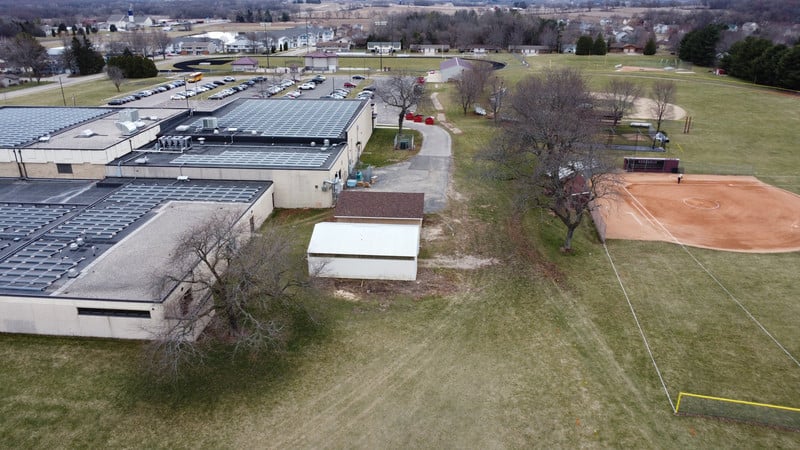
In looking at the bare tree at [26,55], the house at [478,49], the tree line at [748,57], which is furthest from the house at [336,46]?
the tree line at [748,57]

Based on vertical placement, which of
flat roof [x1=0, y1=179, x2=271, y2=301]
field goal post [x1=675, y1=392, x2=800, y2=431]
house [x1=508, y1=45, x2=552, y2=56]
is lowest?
field goal post [x1=675, y1=392, x2=800, y2=431]

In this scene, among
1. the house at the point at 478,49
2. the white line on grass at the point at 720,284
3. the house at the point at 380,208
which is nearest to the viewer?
the white line on grass at the point at 720,284

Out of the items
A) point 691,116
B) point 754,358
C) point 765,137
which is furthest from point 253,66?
point 754,358

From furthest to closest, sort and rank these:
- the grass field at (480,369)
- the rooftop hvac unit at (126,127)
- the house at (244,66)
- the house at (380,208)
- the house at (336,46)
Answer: the house at (336,46)
the house at (244,66)
the rooftop hvac unit at (126,127)
the house at (380,208)
the grass field at (480,369)

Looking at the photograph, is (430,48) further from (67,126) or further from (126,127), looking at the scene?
(126,127)

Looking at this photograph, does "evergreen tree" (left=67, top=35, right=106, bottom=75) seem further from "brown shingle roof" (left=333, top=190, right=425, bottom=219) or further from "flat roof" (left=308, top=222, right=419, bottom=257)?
"flat roof" (left=308, top=222, right=419, bottom=257)

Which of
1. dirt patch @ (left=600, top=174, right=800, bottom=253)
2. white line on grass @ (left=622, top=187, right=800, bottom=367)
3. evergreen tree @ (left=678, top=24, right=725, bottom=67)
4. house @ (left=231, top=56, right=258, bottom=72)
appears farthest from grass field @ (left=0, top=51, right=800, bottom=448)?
evergreen tree @ (left=678, top=24, right=725, bottom=67)

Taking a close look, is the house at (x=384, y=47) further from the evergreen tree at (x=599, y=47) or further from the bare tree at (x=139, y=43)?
the bare tree at (x=139, y=43)
